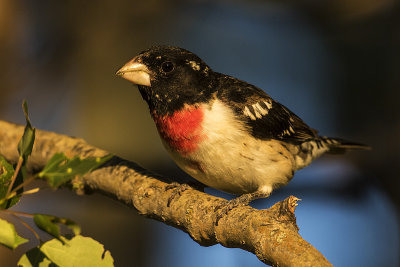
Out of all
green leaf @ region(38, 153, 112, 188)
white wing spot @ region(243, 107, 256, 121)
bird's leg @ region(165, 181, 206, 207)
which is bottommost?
bird's leg @ region(165, 181, 206, 207)

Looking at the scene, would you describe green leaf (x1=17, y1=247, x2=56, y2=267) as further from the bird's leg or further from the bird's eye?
the bird's eye

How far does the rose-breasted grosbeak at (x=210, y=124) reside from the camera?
9.90 feet

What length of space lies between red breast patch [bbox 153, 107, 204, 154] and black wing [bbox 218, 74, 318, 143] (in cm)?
26

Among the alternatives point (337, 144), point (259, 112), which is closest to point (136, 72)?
point (259, 112)

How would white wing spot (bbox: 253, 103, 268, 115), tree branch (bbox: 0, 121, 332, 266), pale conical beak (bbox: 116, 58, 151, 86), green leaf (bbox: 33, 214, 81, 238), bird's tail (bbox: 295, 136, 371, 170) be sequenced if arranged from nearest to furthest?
green leaf (bbox: 33, 214, 81, 238) → tree branch (bbox: 0, 121, 332, 266) → pale conical beak (bbox: 116, 58, 151, 86) → white wing spot (bbox: 253, 103, 268, 115) → bird's tail (bbox: 295, 136, 371, 170)

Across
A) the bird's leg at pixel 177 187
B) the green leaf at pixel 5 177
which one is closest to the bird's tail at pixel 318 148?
the bird's leg at pixel 177 187

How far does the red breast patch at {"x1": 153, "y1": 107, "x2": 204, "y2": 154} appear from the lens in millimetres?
3012

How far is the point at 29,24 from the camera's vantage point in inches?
295

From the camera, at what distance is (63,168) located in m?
1.28

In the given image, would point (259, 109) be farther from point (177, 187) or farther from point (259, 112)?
point (177, 187)

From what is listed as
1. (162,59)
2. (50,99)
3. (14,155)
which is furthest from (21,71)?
(162,59)

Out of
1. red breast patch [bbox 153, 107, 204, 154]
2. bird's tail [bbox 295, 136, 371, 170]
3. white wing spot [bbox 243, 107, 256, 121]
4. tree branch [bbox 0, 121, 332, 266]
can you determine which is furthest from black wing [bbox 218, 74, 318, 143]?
tree branch [bbox 0, 121, 332, 266]

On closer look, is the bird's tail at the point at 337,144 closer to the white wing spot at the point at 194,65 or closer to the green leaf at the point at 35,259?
the white wing spot at the point at 194,65

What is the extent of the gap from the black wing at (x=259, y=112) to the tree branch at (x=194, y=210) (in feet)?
1.97
